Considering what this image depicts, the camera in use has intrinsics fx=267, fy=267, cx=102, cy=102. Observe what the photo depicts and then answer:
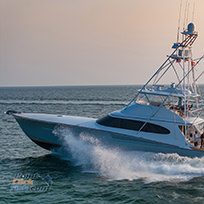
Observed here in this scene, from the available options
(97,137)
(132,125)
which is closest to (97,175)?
(97,137)

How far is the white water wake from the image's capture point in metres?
12.3

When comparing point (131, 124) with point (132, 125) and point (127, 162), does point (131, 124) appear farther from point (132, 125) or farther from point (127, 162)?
point (127, 162)

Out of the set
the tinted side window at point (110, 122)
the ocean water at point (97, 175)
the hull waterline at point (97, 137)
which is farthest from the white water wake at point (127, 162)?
the tinted side window at point (110, 122)

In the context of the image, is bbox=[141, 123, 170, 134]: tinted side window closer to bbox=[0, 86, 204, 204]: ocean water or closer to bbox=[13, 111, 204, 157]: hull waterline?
bbox=[13, 111, 204, 157]: hull waterline

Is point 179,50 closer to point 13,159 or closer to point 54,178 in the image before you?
point 54,178

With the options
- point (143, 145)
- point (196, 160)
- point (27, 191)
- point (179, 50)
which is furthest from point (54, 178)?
point (179, 50)

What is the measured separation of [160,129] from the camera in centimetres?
1297

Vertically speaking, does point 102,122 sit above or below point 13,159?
above

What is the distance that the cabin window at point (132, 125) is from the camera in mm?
12977

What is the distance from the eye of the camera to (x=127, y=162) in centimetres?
1303

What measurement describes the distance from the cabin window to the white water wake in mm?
1099

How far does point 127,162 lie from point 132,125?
5.97 feet

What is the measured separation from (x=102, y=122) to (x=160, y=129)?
3.02 metres

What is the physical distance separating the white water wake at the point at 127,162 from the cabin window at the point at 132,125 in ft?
3.60
